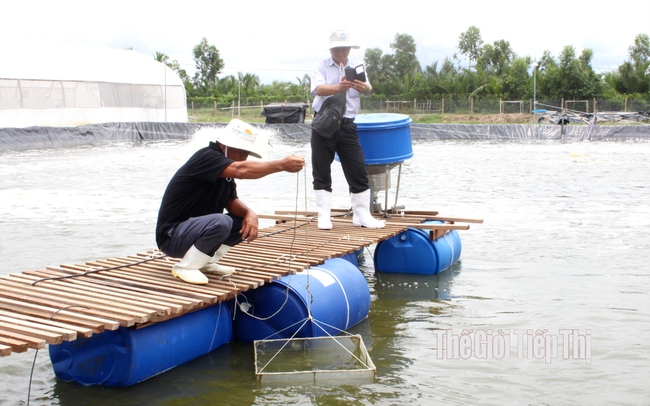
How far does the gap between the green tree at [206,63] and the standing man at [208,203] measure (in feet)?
199

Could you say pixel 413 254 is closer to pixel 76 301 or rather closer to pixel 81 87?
pixel 76 301

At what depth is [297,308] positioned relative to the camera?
17.4 feet

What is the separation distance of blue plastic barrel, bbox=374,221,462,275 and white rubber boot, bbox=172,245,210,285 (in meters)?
3.16

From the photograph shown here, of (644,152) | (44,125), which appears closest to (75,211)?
(644,152)

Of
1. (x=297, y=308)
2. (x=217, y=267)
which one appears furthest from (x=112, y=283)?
(x=297, y=308)

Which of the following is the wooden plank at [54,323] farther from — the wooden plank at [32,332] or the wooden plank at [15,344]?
the wooden plank at [15,344]

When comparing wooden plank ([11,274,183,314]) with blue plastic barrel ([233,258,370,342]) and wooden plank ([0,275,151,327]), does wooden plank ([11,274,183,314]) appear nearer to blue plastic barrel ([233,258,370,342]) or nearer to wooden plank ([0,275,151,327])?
wooden plank ([0,275,151,327])

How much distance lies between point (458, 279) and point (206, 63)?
60.4m

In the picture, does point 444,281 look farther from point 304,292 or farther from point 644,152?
point 644,152

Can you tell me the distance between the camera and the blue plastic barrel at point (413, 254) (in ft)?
25.8

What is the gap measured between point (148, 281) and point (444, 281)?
3.48m

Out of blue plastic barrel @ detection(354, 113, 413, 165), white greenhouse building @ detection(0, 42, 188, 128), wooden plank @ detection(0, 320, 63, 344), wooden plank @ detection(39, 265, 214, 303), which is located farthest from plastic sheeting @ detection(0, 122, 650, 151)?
wooden plank @ detection(0, 320, 63, 344)

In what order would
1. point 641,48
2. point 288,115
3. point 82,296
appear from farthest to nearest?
point 641,48 < point 288,115 < point 82,296

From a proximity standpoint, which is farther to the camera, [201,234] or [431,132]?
[431,132]
